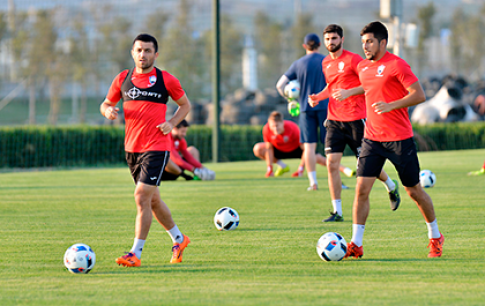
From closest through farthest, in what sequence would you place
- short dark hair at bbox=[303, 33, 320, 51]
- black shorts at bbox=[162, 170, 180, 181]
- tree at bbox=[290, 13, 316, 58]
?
1. short dark hair at bbox=[303, 33, 320, 51]
2. black shorts at bbox=[162, 170, 180, 181]
3. tree at bbox=[290, 13, 316, 58]

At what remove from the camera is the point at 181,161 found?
13008mm

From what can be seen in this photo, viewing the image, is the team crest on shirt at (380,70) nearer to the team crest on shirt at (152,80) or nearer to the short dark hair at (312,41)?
the team crest on shirt at (152,80)

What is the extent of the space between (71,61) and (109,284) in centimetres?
2130

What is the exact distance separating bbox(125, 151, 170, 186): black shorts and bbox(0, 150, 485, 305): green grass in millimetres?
729

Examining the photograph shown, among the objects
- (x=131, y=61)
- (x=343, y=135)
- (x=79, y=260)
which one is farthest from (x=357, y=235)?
(x=131, y=61)

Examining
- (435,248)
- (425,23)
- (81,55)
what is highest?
(425,23)

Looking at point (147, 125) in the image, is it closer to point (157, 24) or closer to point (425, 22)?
point (157, 24)

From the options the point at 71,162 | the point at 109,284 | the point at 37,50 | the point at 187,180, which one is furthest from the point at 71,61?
the point at 109,284

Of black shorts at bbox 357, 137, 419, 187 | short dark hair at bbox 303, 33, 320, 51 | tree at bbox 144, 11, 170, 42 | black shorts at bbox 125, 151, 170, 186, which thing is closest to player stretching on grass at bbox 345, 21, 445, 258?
black shorts at bbox 357, 137, 419, 187

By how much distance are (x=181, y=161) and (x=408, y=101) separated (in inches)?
312

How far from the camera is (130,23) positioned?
2750cm

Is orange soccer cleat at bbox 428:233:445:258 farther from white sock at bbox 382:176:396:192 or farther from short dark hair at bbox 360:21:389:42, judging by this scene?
white sock at bbox 382:176:396:192

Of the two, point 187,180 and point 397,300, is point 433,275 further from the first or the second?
point 187,180

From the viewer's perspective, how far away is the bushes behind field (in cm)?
1892
